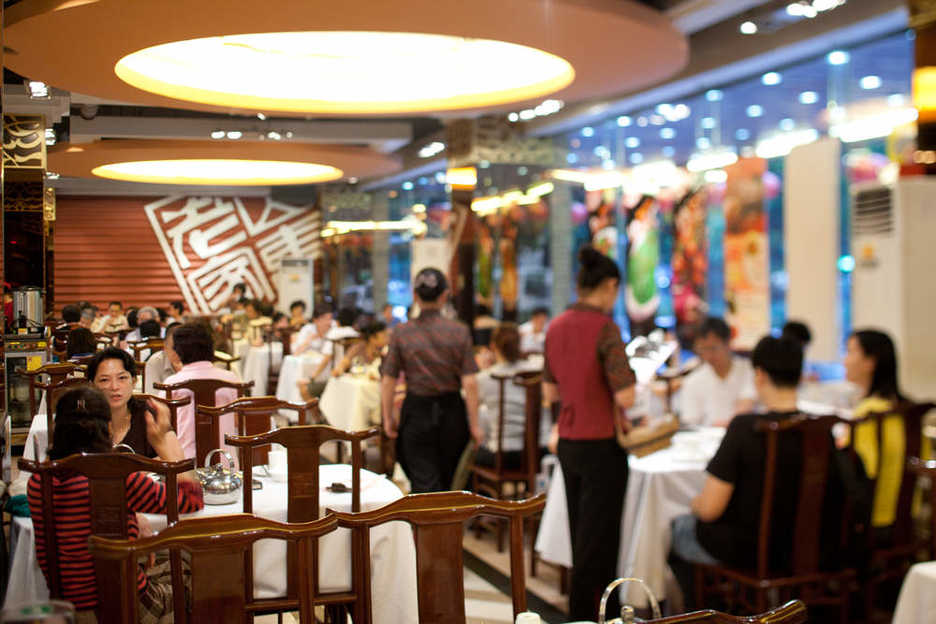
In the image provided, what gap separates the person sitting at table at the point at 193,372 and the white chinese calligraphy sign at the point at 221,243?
0.09 meters

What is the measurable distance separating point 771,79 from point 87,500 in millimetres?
5518

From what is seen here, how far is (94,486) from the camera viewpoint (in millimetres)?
2156

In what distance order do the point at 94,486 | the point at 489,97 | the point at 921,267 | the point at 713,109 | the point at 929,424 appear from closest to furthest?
the point at 921,267 < the point at 94,486 < the point at 489,97 < the point at 929,424 < the point at 713,109

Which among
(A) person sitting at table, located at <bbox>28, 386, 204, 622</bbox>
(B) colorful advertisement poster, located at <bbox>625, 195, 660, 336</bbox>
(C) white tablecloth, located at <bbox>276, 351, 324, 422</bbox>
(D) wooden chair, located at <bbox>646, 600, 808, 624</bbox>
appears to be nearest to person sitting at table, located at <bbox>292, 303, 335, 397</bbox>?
(C) white tablecloth, located at <bbox>276, 351, 324, 422</bbox>

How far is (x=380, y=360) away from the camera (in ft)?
11.2

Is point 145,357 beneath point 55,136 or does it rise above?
beneath

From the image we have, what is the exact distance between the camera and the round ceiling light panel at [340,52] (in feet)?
8.16

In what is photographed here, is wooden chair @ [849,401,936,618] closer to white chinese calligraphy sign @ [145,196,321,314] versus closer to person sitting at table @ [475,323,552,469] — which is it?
person sitting at table @ [475,323,552,469]

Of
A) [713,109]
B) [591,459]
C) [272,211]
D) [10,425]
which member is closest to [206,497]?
[10,425]

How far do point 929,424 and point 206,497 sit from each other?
3210mm

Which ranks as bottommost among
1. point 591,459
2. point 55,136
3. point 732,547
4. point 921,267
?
point 732,547

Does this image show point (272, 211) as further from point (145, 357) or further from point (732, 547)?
point (732, 547)

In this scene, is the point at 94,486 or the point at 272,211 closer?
the point at 94,486

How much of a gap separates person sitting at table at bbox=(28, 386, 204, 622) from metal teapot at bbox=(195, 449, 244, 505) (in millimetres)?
51
